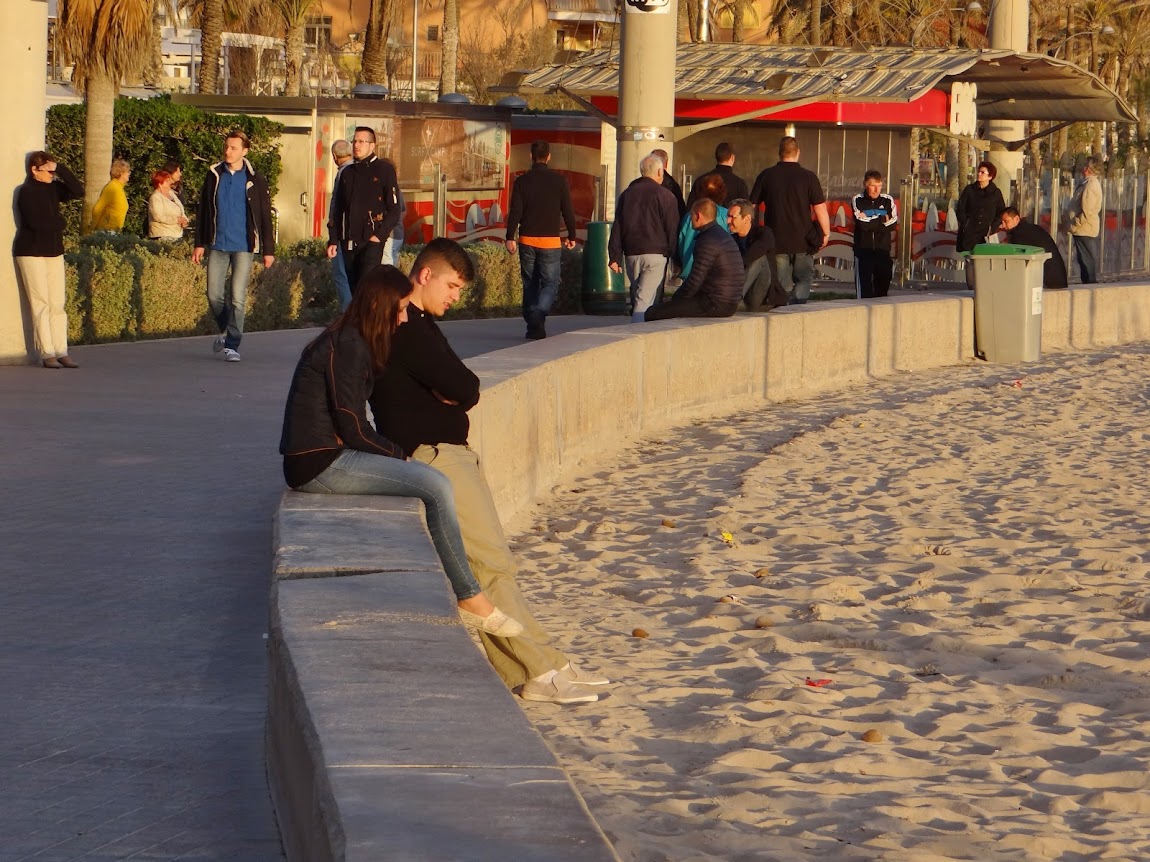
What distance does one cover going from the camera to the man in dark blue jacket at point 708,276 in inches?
558

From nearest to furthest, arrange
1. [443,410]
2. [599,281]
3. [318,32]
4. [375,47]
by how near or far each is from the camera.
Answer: [443,410] < [599,281] < [375,47] < [318,32]

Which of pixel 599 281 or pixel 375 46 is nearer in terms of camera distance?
pixel 599 281

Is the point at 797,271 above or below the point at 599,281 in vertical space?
above

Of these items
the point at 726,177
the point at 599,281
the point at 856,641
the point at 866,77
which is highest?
the point at 866,77

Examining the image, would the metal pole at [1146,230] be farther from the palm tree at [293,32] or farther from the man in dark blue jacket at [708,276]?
the palm tree at [293,32]

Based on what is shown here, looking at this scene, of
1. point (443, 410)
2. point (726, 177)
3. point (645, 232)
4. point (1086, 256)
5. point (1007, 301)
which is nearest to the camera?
point (443, 410)

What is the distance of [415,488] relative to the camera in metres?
6.43

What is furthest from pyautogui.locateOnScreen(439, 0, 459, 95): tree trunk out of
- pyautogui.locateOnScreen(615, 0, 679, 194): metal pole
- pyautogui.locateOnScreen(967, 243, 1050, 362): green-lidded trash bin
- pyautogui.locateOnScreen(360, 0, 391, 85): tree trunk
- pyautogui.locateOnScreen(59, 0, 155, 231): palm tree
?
pyautogui.locateOnScreen(967, 243, 1050, 362): green-lidded trash bin

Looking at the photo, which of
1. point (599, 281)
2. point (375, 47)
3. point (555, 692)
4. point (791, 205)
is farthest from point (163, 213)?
point (375, 47)

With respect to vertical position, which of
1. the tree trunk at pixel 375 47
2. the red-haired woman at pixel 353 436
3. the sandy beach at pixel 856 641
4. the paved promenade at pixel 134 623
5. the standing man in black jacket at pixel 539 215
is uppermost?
the tree trunk at pixel 375 47

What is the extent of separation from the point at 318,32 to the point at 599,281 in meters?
49.9

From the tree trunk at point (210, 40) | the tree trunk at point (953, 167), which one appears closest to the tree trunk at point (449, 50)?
the tree trunk at point (210, 40)

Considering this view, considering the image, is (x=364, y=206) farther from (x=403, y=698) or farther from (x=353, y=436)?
(x=403, y=698)

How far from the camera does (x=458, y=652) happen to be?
464cm
